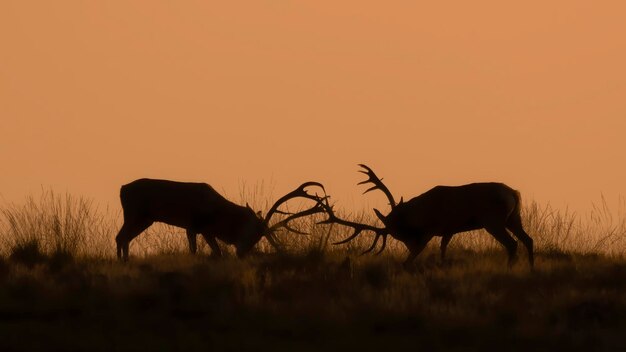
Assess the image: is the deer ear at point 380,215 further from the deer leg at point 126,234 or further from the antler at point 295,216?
the deer leg at point 126,234

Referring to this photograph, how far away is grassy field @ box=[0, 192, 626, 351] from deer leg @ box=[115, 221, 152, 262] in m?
0.28

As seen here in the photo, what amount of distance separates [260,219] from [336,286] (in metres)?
6.29

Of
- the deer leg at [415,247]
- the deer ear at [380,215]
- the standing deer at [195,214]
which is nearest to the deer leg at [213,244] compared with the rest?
the standing deer at [195,214]

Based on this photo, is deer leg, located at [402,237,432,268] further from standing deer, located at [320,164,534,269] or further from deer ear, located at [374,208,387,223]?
deer ear, located at [374,208,387,223]

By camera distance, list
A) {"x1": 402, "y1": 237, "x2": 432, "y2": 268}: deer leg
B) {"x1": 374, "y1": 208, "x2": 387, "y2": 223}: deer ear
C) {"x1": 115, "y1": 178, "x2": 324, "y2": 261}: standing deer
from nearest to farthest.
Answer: {"x1": 402, "y1": 237, "x2": 432, "y2": 268}: deer leg → {"x1": 374, "y1": 208, "x2": 387, "y2": 223}: deer ear → {"x1": 115, "y1": 178, "x2": 324, "y2": 261}: standing deer

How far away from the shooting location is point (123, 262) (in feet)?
65.9

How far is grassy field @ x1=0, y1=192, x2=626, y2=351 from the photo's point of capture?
13.0 metres

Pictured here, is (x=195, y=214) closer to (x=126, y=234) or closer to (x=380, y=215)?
(x=126, y=234)

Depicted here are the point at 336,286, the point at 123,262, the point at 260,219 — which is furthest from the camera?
the point at 260,219

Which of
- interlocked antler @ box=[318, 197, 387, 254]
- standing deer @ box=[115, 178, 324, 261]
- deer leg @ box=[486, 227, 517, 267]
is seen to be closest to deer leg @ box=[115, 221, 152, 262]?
standing deer @ box=[115, 178, 324, 261]

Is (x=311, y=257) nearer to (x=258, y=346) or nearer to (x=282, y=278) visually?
(x=282, y=278)

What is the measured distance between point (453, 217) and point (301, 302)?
19.3ft

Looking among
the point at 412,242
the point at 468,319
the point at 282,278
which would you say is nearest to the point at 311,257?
the point at 412,242

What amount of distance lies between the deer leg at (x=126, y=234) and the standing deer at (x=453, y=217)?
2912 millimetres
